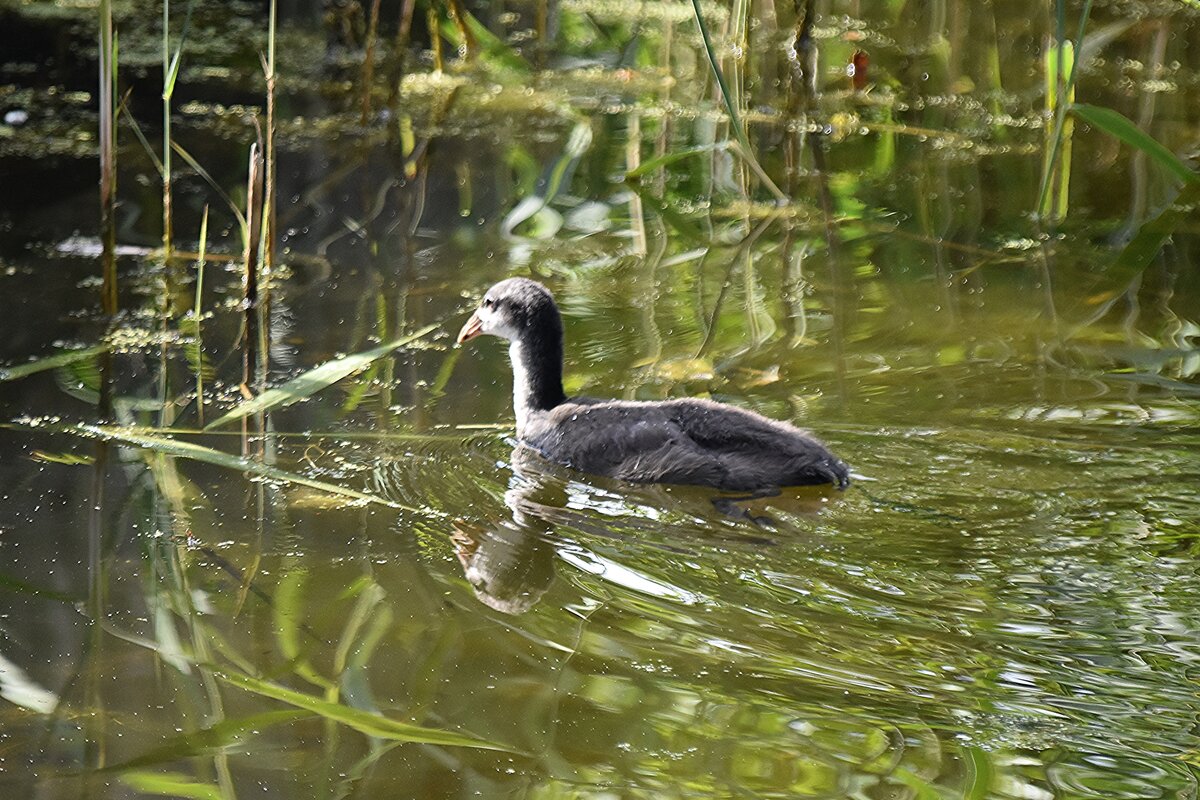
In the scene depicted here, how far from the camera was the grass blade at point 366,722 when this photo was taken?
347 centimetres

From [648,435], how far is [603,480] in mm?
270

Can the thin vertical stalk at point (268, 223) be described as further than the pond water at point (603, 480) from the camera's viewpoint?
Yes

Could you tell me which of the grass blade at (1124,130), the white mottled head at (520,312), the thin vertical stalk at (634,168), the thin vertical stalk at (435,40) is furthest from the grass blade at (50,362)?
the thin vertical stalk at (435,40)

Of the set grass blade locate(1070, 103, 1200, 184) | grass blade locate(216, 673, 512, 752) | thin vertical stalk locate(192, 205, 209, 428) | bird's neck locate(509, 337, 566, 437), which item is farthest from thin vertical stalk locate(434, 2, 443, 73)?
grass blade locate(216, 673, 512, 752)

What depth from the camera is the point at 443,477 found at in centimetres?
503

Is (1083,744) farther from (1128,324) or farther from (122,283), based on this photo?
(122,283)

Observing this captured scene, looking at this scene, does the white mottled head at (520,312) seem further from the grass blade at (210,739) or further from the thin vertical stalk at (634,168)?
the grass blade at (210,739)

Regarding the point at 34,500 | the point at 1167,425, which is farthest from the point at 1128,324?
the point at 34,500

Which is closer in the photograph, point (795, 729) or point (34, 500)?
point (795, 729)

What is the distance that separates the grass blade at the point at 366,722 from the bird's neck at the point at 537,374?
6.46 feet

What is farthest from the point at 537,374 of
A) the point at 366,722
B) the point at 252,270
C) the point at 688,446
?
the point at 366,722

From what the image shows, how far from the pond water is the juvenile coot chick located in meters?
0.10

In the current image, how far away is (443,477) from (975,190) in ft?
13.7

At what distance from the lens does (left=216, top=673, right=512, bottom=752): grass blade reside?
3469 millimetres
